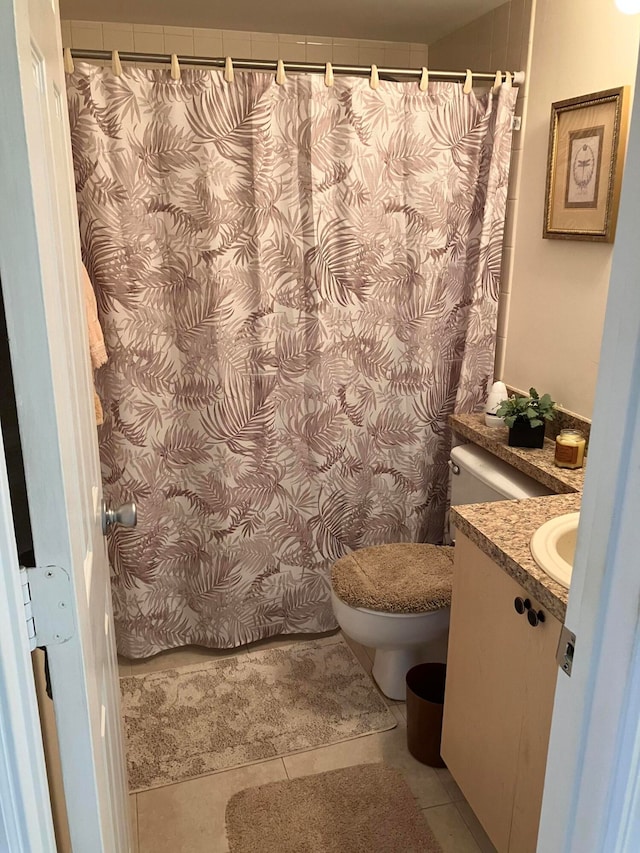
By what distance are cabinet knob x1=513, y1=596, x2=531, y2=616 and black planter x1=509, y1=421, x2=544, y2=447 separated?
2.61 ft

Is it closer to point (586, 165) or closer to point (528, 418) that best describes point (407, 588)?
point (528, 418)

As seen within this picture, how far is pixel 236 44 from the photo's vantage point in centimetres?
251

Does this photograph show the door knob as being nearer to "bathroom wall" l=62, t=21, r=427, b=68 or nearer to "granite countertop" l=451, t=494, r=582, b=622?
"granite countertop" l=451, t=494, r=582, b=622

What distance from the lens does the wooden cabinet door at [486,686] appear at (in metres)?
1.43

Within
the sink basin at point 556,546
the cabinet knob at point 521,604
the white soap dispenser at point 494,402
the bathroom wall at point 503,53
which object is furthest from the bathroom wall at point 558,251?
the cabinet knob at point 521,604

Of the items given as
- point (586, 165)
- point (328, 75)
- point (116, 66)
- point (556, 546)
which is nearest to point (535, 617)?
point (556, 546)

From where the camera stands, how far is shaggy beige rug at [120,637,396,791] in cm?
199

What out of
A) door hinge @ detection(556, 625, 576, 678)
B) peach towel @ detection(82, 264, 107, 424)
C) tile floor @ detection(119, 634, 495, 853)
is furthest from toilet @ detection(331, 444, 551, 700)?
door hinge @ detection(556, 625, 576, 678)

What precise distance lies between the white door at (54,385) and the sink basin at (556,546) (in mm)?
799

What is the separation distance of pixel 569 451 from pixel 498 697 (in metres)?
0.73

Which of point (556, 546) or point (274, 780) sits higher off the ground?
point (556, 546)

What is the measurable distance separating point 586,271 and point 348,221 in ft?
2.42

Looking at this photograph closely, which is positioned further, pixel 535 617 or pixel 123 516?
pixel 535 617

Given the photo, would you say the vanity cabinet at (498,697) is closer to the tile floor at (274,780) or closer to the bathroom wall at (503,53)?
the tile floor at (274,780)
